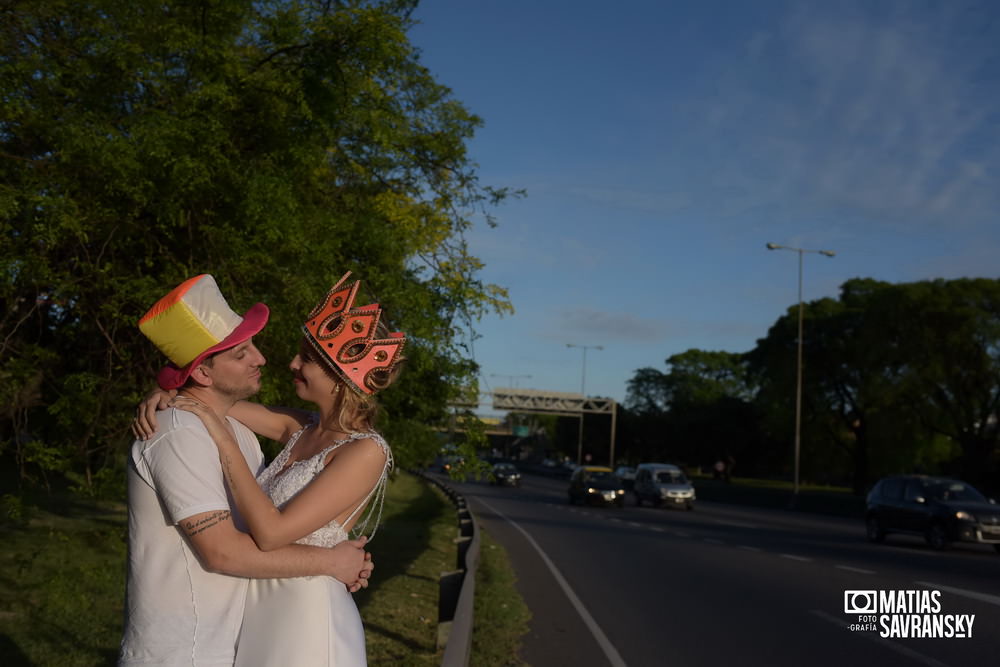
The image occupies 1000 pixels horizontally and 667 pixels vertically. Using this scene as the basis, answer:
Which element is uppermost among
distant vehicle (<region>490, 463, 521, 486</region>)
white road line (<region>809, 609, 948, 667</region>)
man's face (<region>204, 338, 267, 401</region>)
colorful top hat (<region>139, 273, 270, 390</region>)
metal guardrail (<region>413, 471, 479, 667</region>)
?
colorful top hat (<region>139, 273, 270, 390</region>)

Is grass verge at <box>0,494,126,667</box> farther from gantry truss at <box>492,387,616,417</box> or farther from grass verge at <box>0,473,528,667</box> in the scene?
gantry truss at <box>492,387,616,417</box>

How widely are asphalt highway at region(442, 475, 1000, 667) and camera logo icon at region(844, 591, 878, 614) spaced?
3 centimetres

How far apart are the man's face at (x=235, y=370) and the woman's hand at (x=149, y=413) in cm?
13

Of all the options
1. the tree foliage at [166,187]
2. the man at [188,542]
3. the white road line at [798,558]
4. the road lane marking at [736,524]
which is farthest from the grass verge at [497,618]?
the road lane marking at [736,524]

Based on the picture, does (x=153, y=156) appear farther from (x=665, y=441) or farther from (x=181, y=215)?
(x=665, y=441)

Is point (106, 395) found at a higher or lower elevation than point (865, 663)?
higher

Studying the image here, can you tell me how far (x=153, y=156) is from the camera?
27.8 feet

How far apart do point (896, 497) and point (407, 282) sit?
51.8 ft

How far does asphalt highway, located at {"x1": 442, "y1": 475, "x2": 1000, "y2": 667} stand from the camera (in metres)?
8.69

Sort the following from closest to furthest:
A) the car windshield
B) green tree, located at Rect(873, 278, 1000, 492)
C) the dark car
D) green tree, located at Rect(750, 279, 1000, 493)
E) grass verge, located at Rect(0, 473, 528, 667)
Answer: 1. grass verge, located at Rect(0, 473, 528, 667)
2. the dark car
3. the car windshield
4. green tree, located at Rect(873, 278, 1000, 492)
5. green tree, located at Rect(750, 279, 1000, 493)

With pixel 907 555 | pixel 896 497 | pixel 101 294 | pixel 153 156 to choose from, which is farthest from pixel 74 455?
pixel 896 497

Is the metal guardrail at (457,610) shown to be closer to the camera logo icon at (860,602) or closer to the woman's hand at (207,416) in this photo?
the woman's hand at (207,416)

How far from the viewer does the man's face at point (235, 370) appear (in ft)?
9.28

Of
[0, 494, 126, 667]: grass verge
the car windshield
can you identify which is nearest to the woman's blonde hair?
[0, 494, 126, 667]: grass verge
